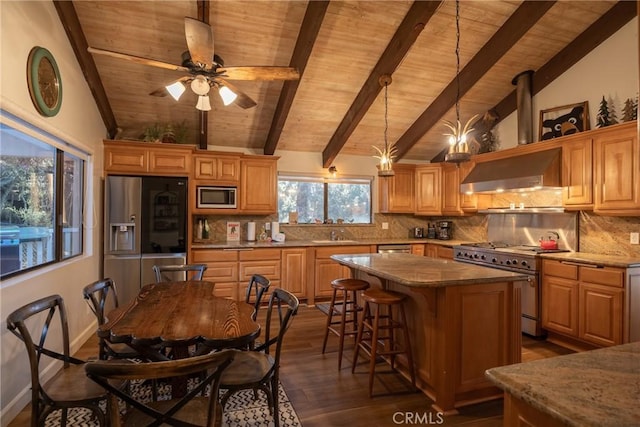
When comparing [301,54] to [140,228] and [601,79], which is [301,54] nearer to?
[140,228]

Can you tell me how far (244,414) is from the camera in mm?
2246

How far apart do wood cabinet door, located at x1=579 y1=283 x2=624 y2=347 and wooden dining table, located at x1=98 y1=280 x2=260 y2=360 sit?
10.5ft

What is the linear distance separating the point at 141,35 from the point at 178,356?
3.32 metres

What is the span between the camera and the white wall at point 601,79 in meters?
3.61

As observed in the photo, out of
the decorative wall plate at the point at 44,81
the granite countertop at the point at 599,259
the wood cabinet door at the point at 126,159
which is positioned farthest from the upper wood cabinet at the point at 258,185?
the granite countertop at the point at 599,259

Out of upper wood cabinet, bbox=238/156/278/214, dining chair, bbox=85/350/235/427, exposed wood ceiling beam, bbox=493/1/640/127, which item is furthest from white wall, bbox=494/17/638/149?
dining chair, bbox=85/350/235/427

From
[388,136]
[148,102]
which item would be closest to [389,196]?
[388,136]

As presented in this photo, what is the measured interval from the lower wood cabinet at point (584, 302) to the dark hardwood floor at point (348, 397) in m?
0.29

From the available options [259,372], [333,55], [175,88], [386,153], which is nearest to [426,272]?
[259,372]

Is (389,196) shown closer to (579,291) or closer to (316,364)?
(579,291)

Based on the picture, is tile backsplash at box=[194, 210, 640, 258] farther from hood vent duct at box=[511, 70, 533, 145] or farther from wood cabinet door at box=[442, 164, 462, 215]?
hood vent duct at box=[511, 70, 533, 145]

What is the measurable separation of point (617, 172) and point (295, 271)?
391 centimetres

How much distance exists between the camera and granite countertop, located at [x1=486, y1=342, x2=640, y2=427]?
75 centimetres

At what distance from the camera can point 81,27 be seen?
134 inches
